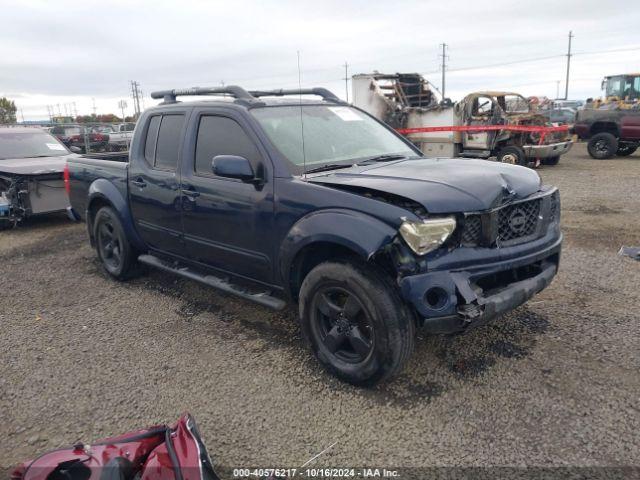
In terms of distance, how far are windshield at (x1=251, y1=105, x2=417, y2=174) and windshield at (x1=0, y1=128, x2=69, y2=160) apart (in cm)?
690

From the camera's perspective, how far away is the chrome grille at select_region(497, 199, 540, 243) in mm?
3197

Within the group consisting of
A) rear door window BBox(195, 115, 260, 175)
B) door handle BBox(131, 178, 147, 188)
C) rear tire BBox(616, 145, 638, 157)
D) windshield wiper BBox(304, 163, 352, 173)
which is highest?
rear door window BBox(195, 115, 260, 175)

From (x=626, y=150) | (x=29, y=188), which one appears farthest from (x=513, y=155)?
(x=29, y=188)

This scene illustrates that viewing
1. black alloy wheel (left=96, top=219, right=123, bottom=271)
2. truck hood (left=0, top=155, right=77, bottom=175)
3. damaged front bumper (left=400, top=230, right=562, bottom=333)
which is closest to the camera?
damaged front bumper (left=400, top=230, right=562, bottom=333)

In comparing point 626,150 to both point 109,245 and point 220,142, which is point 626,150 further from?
point 109,245

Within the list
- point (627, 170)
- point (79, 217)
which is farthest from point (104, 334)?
point (627, 170)

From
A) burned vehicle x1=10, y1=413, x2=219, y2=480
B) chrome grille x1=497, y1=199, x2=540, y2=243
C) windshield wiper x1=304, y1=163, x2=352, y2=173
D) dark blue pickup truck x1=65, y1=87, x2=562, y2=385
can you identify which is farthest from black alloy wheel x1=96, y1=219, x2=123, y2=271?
chrome grille x1=497, y1=199, x2=540, y2=243

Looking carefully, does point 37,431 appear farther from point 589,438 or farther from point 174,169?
point 589,438

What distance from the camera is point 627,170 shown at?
43.1ft

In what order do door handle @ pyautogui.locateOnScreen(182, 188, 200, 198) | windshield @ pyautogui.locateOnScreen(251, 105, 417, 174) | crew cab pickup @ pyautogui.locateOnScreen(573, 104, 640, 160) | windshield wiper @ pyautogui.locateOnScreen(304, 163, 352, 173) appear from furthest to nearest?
1. crew cab pickup @ pyautogui.locateOnScreen(573, 104, 640, 160)
2. door handle @ pyautogui.locateOnScreen(182, 188, 200, 198)
3. windshield @ pyautogui.locateOnScreen(251, 105, 417, 174)
4. windshield wiper @ pyautogui.locateOnScreen(304, 163, 352, 173)

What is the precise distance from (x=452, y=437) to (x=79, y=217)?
516 cm

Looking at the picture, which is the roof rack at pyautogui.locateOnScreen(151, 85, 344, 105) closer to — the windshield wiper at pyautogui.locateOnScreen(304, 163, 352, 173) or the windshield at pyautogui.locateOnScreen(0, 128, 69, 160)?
the windshield wiper at pyautogui.locateOnScreen(304, 163, 352, 173)

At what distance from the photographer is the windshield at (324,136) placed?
3.76m

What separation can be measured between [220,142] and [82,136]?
825 inches
